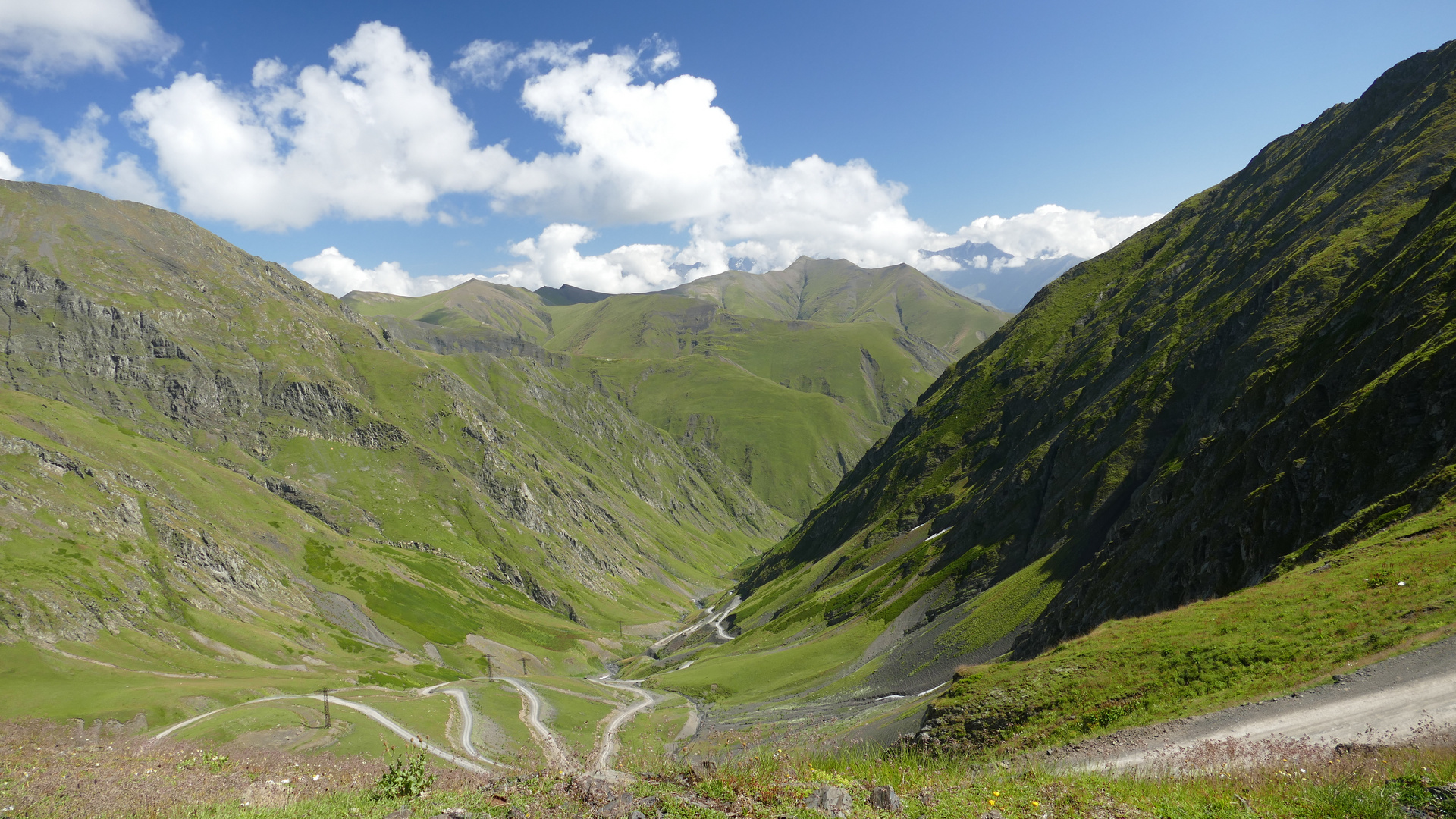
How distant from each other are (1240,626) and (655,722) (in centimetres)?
7149

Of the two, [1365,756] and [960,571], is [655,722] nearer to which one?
[960,571]

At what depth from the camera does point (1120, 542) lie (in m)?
71.2

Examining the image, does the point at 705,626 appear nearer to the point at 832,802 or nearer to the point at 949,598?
the point at 949,598

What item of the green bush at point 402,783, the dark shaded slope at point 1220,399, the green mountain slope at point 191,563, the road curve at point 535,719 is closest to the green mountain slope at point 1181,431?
the dark shaded slope at point 1220,399

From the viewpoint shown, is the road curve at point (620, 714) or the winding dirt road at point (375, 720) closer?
the winding dirt road at point (375, 720)

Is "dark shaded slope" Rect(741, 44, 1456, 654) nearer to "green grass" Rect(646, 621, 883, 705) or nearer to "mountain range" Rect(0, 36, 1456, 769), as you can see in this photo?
"mountain range" Rect(0, 36, 1456, 769)

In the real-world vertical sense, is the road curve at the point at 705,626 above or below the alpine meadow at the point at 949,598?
below

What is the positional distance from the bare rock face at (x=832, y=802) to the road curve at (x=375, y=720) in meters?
47.8

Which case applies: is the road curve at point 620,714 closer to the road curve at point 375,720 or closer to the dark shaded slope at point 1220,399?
the road curve at point 375,720

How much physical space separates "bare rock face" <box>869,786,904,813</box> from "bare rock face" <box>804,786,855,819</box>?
0.57m

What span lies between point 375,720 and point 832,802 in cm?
6839

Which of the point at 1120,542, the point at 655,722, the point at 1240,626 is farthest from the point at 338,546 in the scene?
the point at 1240,626

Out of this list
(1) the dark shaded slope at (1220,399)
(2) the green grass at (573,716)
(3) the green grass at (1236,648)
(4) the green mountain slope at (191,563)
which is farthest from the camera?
(4) the green mountain slope at (191,563)

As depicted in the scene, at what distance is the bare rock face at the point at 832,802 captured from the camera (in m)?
12.6
